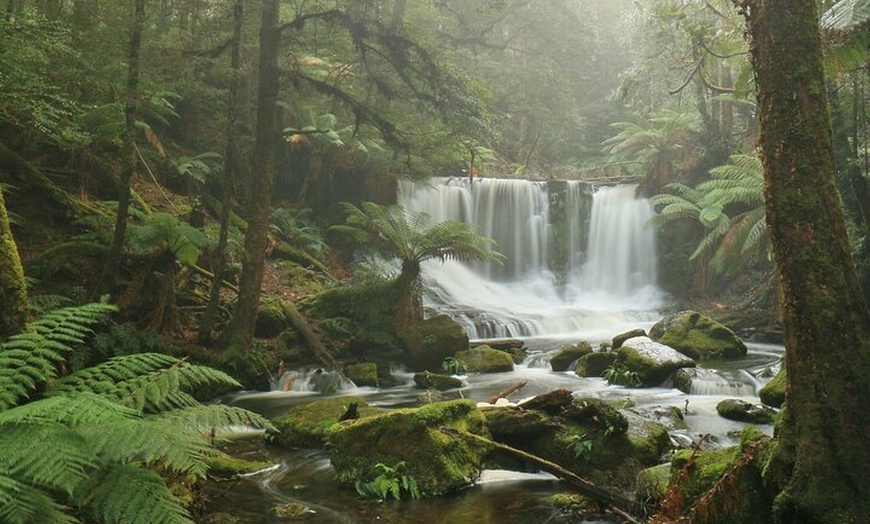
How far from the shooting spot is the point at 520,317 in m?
16.5

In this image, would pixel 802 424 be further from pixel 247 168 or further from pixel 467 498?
pixel 247 168

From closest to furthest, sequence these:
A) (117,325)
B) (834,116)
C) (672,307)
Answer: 1. (117,325)
2. (834,116)
3. (672,307)

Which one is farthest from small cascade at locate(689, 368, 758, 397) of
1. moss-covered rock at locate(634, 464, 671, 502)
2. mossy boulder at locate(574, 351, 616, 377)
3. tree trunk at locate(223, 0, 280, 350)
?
tree trunk at locate(223, 0, 280, 350)

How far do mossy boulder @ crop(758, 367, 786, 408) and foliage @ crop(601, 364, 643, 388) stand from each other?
6.23 feet

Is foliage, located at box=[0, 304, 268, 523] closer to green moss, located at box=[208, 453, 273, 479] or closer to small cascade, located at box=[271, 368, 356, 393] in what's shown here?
green moss, located at box=[208, 453, 273, 479]

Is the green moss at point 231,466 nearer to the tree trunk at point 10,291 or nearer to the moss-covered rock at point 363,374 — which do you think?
the tree trunk at point 10,291

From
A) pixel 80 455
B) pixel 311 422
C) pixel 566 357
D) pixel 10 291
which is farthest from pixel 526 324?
pixel 80 455

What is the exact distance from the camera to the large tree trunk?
3.23 meters

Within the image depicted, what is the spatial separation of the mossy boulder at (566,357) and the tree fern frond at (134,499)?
9585mm

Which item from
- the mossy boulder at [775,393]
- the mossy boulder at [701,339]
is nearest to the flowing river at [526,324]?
the mossy boulder at [701,339]

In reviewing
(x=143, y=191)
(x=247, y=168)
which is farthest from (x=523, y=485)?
(x=247, y=168)

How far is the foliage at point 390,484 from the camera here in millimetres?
5156

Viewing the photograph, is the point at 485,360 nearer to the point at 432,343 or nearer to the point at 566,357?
the point at 432,343

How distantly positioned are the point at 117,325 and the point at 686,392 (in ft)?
25.3
